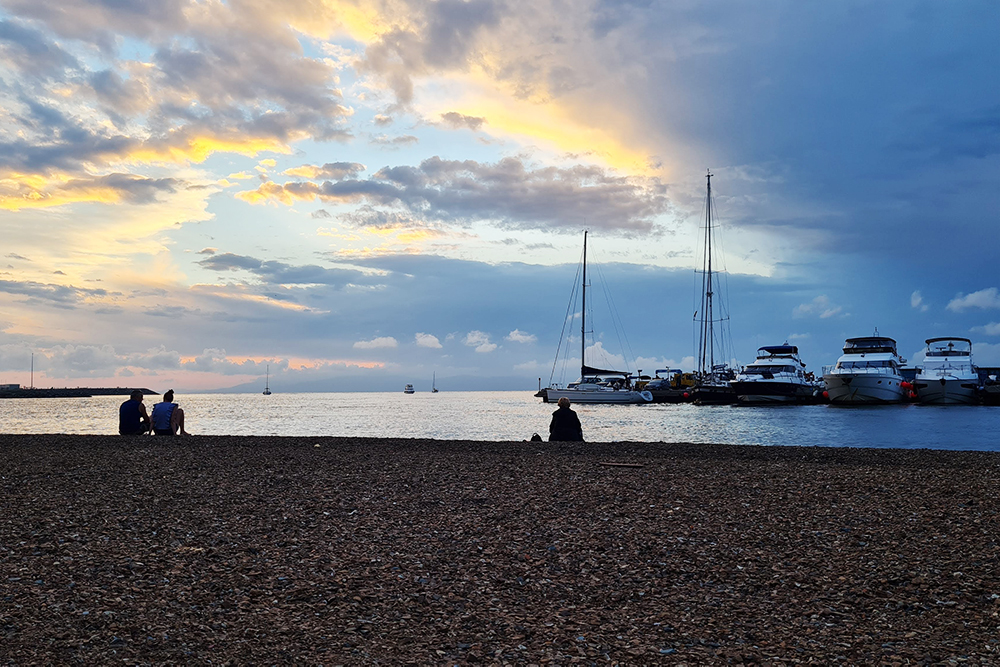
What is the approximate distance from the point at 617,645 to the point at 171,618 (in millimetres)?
3879

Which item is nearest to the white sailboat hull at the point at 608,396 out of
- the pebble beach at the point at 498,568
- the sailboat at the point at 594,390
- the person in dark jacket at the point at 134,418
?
the sailboat at the point at 594,390

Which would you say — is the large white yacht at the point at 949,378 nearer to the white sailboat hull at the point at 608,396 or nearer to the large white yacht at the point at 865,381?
the large white yacht at the point at 865,381

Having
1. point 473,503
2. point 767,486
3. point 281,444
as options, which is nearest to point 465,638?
point 473,503

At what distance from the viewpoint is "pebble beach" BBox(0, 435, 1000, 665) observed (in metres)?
5.79

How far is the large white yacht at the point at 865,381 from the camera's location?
75625 millimetres

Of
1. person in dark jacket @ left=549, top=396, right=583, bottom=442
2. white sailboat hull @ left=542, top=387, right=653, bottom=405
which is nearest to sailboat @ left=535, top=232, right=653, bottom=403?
white sailboat hull @ left=542, top=387, right=653, bottom=405

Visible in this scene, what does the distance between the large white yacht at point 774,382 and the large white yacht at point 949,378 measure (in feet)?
38.7

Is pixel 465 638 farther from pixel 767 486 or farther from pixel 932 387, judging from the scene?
pixel 932 387

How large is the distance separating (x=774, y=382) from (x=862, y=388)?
29.0 feet

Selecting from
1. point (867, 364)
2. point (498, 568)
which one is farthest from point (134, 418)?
point (867, 364)

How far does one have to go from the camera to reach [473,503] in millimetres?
10852

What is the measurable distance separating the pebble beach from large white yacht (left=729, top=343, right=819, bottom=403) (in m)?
67.1

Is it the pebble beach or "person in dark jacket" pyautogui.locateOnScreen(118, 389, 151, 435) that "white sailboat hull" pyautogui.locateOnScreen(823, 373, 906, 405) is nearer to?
the pebble beach

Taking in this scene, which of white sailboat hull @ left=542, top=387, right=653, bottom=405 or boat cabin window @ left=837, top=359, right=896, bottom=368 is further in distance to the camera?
white sailboat hull @ left=542, top=387, right=653, bottom=405
